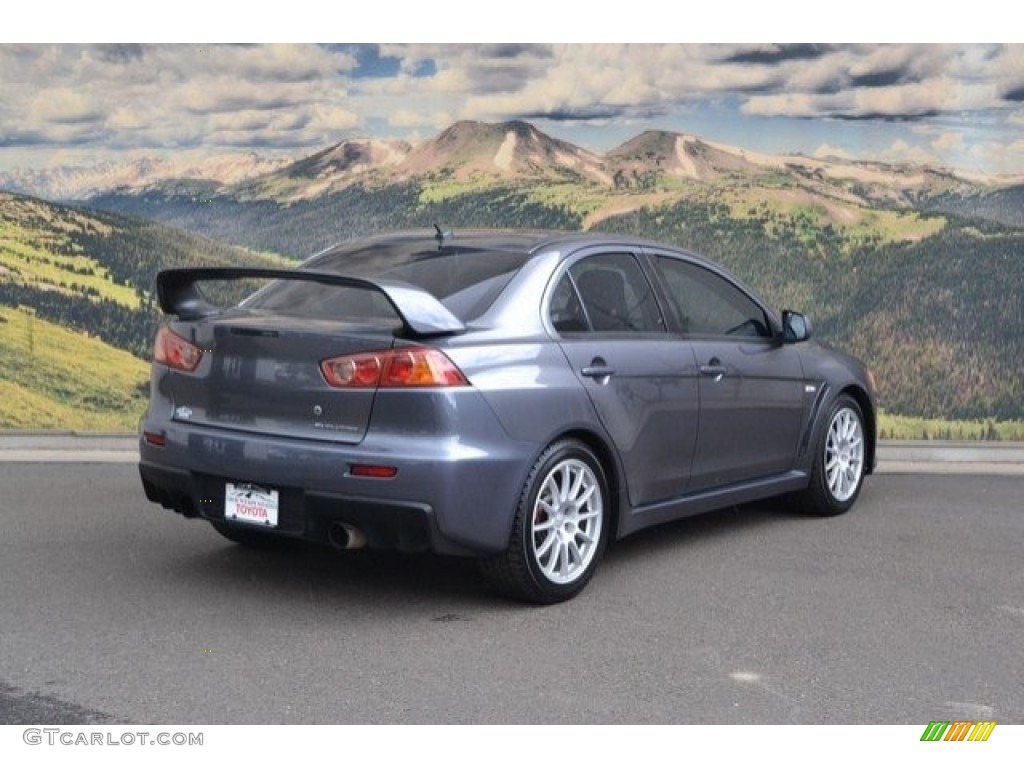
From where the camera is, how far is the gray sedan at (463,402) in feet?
17.6

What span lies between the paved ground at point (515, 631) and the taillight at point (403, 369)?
0.94 m

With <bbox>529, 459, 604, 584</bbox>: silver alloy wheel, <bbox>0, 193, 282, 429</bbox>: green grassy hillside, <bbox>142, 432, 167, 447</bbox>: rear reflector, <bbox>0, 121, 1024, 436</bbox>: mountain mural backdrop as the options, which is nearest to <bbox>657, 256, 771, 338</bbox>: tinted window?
<bbox>529, 459, 604, 584</bbox>: silver alloy wheel

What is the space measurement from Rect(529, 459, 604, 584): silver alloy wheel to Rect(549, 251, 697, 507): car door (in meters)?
0.25

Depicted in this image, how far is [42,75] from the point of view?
35.5ft

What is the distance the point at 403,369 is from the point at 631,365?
127 cm

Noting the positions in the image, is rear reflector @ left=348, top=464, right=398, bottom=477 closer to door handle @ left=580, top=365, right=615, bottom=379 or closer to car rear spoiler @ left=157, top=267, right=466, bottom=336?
car rear spoiler @ left=157, top=267, right=466, bottom=336

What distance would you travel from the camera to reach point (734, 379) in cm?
693

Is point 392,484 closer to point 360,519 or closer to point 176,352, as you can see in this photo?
point 360,519

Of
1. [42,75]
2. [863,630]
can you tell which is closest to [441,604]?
[863,630]

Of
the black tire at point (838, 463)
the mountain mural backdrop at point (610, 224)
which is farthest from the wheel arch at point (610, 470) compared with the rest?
the mountain mural backdrop at point (610, 224)

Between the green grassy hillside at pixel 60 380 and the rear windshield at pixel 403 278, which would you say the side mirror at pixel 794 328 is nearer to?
the rear windshield at pixel 403 278

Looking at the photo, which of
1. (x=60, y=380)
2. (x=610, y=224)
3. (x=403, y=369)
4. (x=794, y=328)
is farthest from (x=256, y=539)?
(x=610, y=224)

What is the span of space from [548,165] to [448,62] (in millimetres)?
1115

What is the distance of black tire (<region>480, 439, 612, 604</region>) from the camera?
18.4ft
